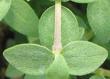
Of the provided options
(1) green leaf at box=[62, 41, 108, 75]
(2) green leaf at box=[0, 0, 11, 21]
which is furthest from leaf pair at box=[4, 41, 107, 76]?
(2) green leaf at box=[0, 0, 11, 21]

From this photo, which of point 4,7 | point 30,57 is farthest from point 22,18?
point 30,57

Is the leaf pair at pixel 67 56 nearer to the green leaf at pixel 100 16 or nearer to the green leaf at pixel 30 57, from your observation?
the green leaf at pixel 30 57

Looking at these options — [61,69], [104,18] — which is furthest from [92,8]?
[61,69]

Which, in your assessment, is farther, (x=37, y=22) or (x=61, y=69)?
(x=37, y=22)

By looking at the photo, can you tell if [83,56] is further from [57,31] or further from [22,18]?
[22,18]

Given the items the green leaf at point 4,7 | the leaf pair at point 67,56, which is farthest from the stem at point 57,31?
the green leaf at point 4,7

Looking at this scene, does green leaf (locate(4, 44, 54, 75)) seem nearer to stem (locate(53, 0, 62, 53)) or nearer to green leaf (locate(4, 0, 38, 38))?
stem (locate(53, 0, 62, 53))

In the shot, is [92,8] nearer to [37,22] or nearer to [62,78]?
[37,22]
